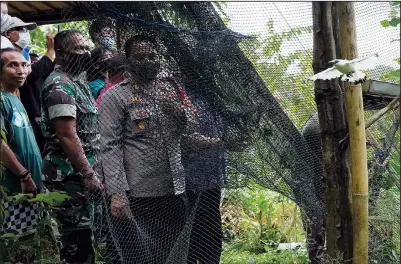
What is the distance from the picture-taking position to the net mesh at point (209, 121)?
306 centimetres

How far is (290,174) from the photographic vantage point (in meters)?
3.29

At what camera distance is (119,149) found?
3580mm

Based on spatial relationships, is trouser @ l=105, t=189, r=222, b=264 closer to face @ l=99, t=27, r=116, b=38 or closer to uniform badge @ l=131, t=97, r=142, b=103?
uniform badge @ l=131, t=97, r=142, b=103

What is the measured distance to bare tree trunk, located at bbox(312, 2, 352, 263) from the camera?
283cm

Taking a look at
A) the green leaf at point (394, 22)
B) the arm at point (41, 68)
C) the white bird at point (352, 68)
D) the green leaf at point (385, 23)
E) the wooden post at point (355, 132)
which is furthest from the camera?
the arm at point (41, 68)

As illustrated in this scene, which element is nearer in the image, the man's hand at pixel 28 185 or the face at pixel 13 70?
the man's hand at pixel 28 185

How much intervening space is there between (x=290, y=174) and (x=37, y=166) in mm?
1496

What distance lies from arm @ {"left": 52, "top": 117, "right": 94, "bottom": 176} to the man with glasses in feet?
1.68

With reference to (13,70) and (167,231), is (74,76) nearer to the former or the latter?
(13,70)

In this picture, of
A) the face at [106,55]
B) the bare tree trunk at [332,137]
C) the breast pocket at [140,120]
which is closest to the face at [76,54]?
the face at [106,55]

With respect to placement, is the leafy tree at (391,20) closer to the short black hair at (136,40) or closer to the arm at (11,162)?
the short black hair at (136,40)

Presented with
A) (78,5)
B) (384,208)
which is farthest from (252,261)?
(78,5)

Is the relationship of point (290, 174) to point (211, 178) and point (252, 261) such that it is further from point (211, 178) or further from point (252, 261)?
point (252, 261)

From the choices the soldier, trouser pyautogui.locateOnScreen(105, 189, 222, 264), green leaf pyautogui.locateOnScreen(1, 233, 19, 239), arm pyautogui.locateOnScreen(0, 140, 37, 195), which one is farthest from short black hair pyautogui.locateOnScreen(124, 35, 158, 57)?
green leaf pyautogui.locateOnScreen(1, 233, 19, 239)
